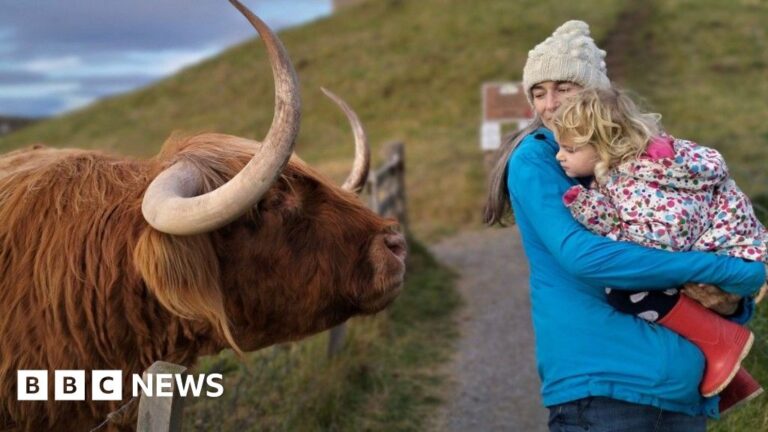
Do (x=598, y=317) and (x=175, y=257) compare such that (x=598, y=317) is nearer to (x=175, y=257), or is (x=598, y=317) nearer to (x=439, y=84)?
(x=175, y=257)

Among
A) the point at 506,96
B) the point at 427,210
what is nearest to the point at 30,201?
the point at 506,96

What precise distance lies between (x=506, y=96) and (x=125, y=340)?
1012 centimetres

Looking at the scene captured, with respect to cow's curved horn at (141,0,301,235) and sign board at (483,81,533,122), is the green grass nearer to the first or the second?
cow's curved horn at (141,0,301,235)

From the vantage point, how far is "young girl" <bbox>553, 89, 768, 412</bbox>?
254cm

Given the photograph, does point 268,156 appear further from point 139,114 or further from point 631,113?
point 139,114

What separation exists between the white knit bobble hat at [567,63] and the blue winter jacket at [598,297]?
1.05 feet

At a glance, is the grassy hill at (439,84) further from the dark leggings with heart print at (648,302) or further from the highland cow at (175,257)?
the dark leggings with heart print at (648,302)

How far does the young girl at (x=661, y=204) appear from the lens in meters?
2.54

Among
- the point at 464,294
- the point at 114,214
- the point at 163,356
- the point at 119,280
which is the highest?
the point at 114,214

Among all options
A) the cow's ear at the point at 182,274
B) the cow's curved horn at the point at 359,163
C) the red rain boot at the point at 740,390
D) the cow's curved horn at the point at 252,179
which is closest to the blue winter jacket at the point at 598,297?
the red rain boot at the point at 740,390

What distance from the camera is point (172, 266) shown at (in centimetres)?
296

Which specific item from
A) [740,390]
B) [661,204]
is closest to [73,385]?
[661,204]

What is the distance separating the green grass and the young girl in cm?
254

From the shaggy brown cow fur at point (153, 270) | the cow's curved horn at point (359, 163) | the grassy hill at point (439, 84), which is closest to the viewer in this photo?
the shaggy brown cow fur at point (153, 270)
